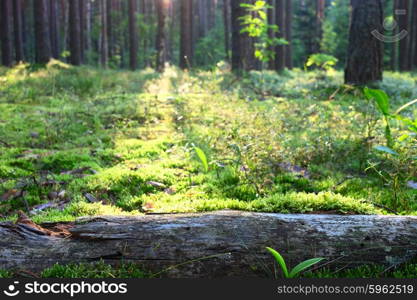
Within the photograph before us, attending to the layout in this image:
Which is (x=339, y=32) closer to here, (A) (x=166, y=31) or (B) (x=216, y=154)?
(A) (x=166, y=31)

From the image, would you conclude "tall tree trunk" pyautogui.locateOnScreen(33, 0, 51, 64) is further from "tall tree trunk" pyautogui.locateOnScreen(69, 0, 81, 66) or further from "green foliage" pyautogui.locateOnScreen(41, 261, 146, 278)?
"green foliage" pyautogui.locateOnScreen(41, 261, 146, 278)

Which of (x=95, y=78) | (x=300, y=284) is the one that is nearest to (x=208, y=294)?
(x=300, y=284)

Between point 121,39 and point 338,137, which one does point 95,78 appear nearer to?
point 338,137

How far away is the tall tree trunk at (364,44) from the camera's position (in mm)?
9703

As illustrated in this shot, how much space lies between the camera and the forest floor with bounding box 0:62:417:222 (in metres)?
3.87

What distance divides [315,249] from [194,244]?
0.79 m

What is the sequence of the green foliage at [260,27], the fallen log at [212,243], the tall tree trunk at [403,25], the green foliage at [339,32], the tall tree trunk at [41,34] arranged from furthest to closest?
1. the green foliage at [339,32]
2. the tall tree trunk at [403,25]
3. the tall tree trunk at [41,34]
4. the green foliage at [260,27]
5. the fallen log at [212,243]

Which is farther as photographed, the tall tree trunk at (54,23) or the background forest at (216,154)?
the tall tree trunk at (54,23)

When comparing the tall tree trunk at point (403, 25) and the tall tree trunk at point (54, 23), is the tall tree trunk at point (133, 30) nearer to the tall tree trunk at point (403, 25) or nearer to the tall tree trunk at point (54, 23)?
the tall tree trunk at point (54, 23)

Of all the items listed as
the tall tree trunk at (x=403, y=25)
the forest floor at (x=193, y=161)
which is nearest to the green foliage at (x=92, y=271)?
the forest floor at (x=193, y=161)

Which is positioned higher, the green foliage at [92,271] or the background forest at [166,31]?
the background forest at [166,31]

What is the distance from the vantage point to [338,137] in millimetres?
5703

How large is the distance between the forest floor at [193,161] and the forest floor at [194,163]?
2cm

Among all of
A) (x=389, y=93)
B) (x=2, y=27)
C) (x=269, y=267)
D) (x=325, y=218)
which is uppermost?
(x=2, y=27)
